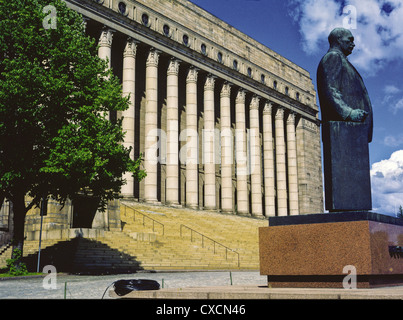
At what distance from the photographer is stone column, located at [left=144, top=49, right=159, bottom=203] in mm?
47062

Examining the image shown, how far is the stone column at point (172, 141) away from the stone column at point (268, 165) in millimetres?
18085

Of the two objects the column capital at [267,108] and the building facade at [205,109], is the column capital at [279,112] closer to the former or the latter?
the building facade at [205,109]

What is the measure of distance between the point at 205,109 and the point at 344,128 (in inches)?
1784

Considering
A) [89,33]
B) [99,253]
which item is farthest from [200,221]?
[89,33]

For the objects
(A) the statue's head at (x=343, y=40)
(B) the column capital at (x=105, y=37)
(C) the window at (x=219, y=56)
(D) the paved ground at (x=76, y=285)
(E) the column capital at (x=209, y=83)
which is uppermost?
(C) the window at (x=219, y=56)

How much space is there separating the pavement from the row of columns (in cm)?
2128

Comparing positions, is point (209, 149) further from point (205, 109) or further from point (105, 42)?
point (105, 42)

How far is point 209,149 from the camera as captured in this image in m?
56.5

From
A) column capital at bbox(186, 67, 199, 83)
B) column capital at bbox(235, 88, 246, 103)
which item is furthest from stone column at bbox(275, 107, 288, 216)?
column capital at bbox(186, 67, 199, 83)

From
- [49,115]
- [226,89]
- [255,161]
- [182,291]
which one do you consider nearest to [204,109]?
[226,89]

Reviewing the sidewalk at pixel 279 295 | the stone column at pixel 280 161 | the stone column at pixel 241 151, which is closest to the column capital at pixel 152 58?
the stone column at pixel 241 151

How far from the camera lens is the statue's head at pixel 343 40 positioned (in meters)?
12.4

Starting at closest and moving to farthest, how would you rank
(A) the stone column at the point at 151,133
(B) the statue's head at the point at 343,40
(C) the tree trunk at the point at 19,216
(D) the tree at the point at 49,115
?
(B) the statue's head at the point at 343,40, (D) the tree at the point at 49,115, (C) the tree trunk at the point at 19,216, (A) the stone column at the point at 151,133

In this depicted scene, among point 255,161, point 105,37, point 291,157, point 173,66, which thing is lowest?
point 255,161
